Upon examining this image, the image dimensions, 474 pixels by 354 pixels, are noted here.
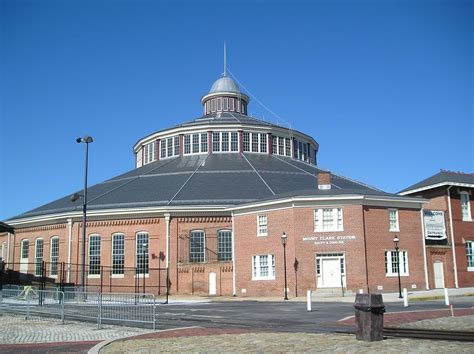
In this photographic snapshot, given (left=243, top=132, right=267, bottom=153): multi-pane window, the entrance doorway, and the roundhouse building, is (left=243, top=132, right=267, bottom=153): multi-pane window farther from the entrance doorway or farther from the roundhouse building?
the entrance doorway

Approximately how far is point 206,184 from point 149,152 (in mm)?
15889

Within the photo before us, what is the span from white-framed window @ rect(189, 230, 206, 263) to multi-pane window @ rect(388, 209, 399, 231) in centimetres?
1432

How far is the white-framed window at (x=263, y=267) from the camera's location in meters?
38.2

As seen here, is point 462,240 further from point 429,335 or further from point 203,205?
point 429,335

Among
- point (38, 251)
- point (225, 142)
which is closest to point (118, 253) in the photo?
point (38, 251)

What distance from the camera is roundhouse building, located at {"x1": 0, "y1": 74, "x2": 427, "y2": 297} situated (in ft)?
120

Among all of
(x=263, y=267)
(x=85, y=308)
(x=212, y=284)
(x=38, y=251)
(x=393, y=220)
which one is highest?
(x=393, y=220)

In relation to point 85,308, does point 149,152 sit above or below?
above

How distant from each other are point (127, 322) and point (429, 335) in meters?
10.9

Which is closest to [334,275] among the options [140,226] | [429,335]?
[140,226]

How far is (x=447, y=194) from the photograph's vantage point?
42.5 m

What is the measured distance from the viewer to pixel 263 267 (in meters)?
38.7

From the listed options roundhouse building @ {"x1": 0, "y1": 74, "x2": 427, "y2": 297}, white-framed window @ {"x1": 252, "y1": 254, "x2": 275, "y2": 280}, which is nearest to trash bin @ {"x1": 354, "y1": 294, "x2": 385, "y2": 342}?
roundhouse building @ {"x1": 0, "y1": 74, "x2": 427, "y2": 297}

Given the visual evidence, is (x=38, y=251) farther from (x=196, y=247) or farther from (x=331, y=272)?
(x=331, y=272)
